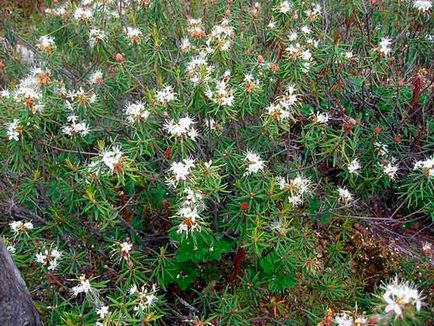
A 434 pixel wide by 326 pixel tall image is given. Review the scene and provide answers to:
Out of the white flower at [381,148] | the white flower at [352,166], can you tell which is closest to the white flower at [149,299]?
the white flower at [352,166]

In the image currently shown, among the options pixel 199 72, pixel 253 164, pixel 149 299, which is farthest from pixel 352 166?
pixel 149 299

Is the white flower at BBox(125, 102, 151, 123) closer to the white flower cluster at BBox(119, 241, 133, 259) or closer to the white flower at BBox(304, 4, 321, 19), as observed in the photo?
the white flower cluster at BBox(119, 241, 133, 259)

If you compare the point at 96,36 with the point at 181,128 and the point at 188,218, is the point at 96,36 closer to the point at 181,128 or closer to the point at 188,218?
the point at 181,128

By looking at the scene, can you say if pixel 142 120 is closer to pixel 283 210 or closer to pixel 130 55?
pixel 283 210

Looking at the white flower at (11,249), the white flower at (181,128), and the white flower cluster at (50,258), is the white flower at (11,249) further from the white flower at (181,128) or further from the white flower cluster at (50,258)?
the white flower at (181,128)

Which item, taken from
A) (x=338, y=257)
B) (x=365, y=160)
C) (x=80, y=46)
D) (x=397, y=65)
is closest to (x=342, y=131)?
(x=365, y=160)
